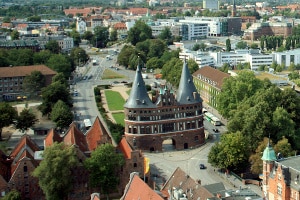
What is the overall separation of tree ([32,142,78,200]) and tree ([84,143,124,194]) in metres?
2.58

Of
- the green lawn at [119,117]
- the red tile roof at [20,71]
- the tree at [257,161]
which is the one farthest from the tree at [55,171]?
the red tile roof at [20,71]

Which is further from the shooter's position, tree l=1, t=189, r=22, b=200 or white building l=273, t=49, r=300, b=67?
white building l=273, t=49, r=300, b=67

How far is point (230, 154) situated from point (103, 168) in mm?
19785

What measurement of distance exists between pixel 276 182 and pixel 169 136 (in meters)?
30.7

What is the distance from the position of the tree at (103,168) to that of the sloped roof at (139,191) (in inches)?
404

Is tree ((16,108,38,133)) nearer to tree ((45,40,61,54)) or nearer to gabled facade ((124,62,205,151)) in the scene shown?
gabled facade ((124,62,205,151))

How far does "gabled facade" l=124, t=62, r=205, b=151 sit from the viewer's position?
81.5 metres

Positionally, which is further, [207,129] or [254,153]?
[207,129]

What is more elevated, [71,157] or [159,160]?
[71,157]

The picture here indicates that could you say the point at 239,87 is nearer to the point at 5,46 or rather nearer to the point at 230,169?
the point at 230,169

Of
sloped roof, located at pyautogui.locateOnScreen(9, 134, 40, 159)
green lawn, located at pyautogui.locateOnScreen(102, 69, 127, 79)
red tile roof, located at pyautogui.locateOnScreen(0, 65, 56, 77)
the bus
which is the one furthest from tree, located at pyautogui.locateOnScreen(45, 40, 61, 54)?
sloped roof, located at pyautogui.locateOnScreen(9, 134, 40, 159)

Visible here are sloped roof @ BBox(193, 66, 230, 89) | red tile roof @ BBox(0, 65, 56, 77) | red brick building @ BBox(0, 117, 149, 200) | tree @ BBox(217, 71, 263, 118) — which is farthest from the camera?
red tile roof @ BBox(0, 65, 56, 77)

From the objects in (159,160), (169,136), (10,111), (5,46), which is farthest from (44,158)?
(5,46)

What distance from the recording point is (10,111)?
90.4 metres
